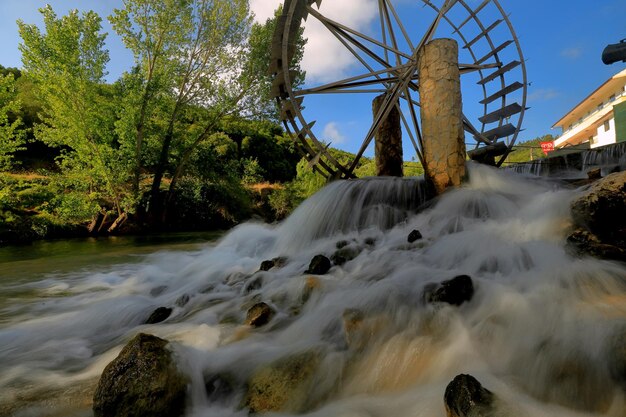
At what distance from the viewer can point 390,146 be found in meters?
9.23

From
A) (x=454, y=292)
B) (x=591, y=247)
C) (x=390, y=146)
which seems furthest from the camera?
(x=390, y=146)

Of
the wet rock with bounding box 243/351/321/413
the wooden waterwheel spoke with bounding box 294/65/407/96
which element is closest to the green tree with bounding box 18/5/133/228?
the wooden waterwheel spoke with bounding box 294/65/407/96

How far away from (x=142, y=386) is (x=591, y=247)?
337 centimetres

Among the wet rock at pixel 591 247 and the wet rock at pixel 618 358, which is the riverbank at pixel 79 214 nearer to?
the wet rock at pixel 591 247

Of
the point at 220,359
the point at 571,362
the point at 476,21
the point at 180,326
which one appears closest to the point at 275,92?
the point at 476,21

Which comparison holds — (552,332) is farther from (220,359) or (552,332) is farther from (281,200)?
(281,200)

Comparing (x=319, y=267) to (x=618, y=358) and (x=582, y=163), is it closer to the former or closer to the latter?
(x=618, y=358)

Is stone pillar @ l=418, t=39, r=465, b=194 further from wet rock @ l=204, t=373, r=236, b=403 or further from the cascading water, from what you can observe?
wet rock @ l=204, t=373, r=236, b=403

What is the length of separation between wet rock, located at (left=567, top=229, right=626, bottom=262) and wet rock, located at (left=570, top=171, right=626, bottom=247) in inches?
2.4

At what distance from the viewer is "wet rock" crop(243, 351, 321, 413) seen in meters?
1.81

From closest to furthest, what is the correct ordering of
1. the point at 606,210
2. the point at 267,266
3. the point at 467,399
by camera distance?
the point at 467,399 → the point at 606,210 → the point at 267,266

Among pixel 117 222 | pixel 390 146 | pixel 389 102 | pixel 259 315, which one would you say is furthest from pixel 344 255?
pixel 117 222

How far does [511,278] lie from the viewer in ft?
9.09

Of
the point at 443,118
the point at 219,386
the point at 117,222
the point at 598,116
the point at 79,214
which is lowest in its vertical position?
the point at 219,386
